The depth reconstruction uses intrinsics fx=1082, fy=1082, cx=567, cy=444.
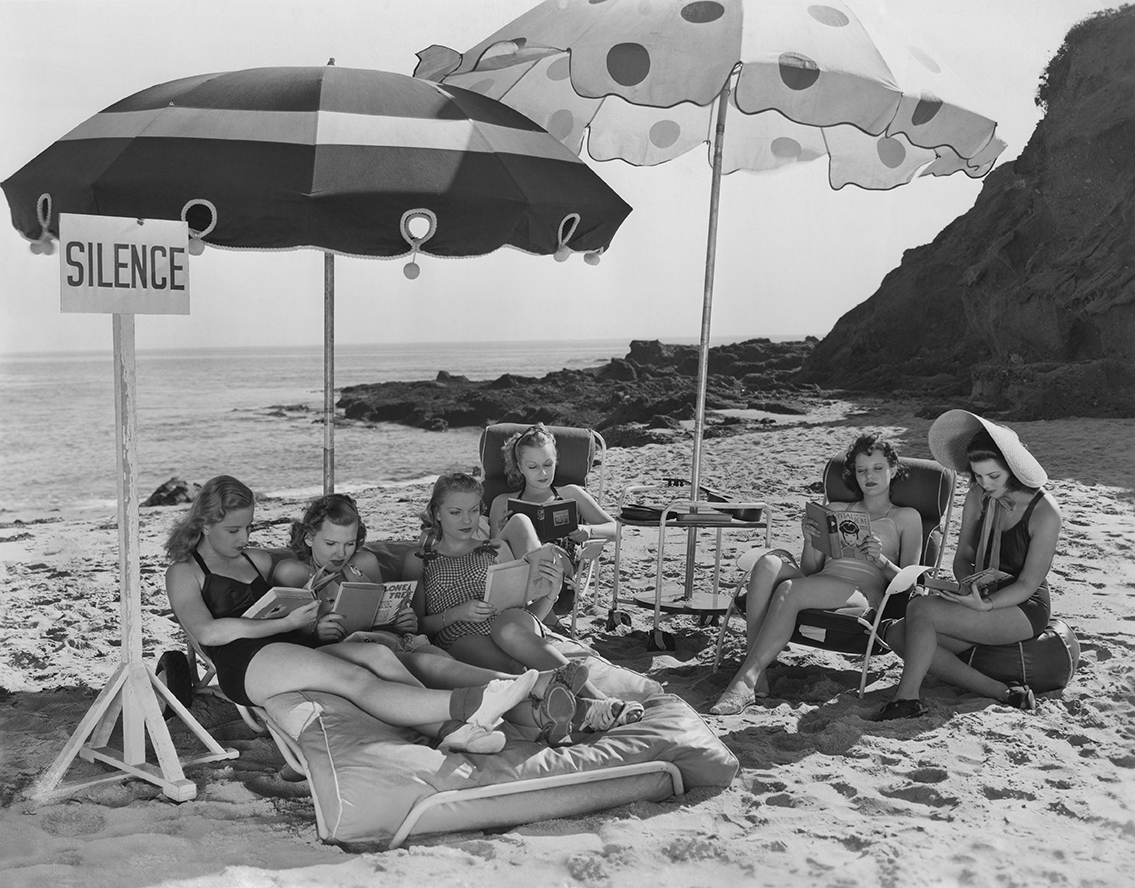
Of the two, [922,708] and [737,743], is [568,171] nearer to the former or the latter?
[737,743]

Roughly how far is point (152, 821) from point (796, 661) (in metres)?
2.33

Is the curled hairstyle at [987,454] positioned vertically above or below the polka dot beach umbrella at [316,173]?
below

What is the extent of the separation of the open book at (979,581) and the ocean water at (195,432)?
13590mm

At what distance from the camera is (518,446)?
13.5 feet

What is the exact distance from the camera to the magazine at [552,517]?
3945 millimetres

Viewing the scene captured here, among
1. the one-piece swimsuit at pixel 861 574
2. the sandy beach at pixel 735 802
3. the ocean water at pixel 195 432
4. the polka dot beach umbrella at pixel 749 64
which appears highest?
the polka dot beach umbrella at pixel 749 64

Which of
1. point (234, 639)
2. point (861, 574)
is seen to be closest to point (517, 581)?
point (234, 639)

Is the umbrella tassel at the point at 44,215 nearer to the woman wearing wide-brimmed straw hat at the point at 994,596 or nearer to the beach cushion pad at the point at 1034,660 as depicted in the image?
the woman wearing wide-brimmed straw hat at the point at 994,596

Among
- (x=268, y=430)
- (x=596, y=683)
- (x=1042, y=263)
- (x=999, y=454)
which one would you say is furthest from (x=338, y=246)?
(x=268, y=430)

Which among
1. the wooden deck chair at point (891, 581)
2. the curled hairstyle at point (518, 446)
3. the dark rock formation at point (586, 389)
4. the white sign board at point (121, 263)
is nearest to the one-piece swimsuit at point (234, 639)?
the white sign board at point (121, 263)

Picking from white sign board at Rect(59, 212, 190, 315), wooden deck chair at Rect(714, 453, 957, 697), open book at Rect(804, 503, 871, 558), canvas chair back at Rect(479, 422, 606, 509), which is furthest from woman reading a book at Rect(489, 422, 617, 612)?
white sign board at Rect(59, 212, 190, 315)

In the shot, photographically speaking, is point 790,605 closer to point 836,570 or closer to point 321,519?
→ point 836,570

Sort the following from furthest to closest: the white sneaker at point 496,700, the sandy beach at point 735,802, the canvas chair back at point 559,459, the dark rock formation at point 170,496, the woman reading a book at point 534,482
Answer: the dark rock formation at point 170,496, the canvas chair back at point 559,459, the woman reading a book at point 534,482, the white sneaker at point 496,700, the sandy beach at point 735,802

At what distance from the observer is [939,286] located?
889 inches
